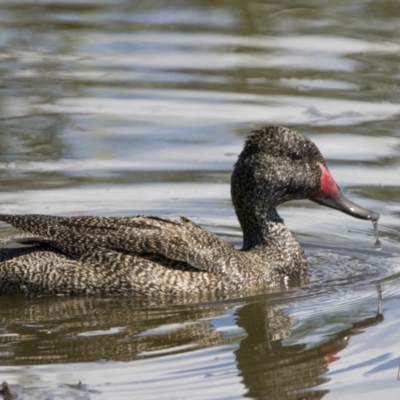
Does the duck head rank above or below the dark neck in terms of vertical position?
above

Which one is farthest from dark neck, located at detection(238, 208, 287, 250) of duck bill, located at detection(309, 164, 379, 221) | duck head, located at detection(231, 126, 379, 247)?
duck bill, located at detection(309, 164, 379, 221)

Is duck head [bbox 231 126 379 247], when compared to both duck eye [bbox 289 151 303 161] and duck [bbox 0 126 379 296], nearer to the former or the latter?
duck eye [bbox 289 151 303 161]

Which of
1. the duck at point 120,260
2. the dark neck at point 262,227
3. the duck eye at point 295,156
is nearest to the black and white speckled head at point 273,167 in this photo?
the duck eye at point 295,156

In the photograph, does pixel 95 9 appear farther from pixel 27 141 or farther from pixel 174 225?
pixel 174 225

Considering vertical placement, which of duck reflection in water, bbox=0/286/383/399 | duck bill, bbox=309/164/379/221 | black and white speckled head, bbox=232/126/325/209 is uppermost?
black and white speckled head, bbox=232/126/325/209

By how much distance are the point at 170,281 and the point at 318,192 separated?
182 centimetres

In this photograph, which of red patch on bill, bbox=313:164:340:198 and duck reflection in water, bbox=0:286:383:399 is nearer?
duck reflection in water, bbox=0:286:383:399

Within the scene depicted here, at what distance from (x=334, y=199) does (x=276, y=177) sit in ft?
2.04

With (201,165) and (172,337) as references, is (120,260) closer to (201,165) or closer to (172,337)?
(172,337)

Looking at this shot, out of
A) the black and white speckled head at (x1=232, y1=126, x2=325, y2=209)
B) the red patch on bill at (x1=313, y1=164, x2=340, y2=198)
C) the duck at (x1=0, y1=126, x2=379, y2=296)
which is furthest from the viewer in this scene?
the red patch on bill at (x1=313, y1=164, x2=340, y2=198)

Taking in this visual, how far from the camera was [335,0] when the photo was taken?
69.1 ft

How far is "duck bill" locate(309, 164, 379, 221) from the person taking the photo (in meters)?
11.8

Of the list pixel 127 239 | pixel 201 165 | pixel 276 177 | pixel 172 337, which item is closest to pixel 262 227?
pixel 276 177

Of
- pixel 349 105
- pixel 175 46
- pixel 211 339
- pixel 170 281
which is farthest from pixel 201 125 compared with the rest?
pixel 211 339
